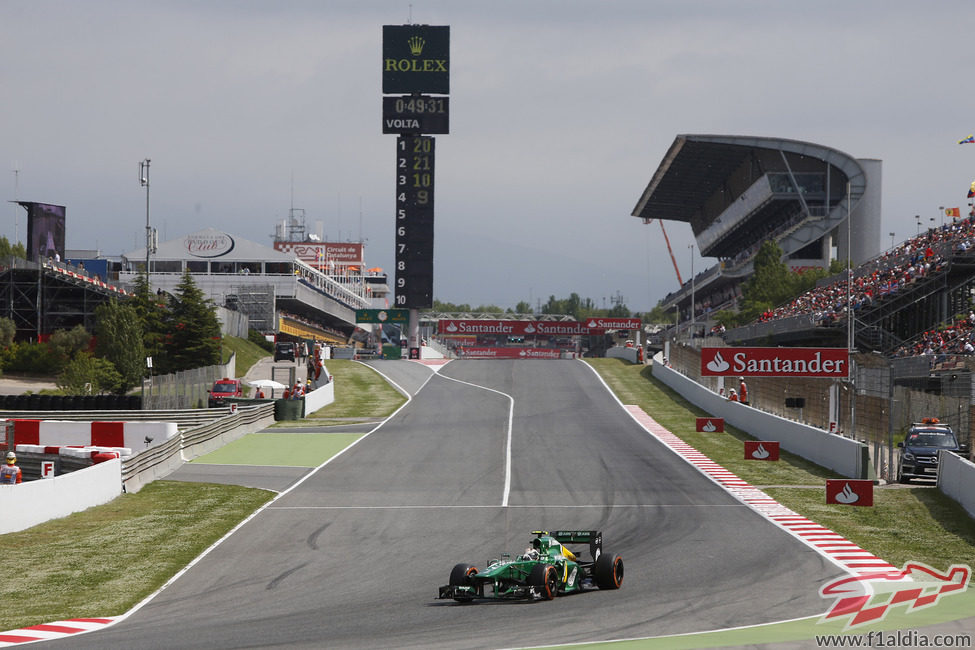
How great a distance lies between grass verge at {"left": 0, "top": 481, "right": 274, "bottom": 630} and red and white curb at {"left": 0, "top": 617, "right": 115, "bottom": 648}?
0.32m

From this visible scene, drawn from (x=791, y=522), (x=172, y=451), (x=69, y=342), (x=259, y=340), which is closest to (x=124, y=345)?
(x=69, y=342)

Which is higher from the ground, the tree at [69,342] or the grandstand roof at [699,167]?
the grandstand roof at [699,167]

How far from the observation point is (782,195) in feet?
362

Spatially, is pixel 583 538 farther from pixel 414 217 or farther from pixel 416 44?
pixel 416 44

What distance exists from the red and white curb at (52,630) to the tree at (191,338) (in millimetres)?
61469

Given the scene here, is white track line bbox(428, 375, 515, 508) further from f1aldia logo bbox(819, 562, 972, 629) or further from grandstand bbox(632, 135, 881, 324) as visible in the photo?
grandstand bbox(632, 135, 881, 324)

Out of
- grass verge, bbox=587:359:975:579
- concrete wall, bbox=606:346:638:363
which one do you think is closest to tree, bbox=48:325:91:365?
concrete wall, bbox=606:346:638:363

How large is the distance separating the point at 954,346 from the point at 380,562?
36085mm

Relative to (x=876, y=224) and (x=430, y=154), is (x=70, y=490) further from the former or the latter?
(x=876, y=224)

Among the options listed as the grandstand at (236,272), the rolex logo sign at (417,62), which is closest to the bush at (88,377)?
the rolex logo sign at (417,62)

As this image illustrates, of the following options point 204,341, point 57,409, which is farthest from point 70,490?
point 204,341

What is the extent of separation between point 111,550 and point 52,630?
6.39 m

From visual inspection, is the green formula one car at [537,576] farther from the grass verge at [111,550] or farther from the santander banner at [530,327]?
the santander banner at [530,327]

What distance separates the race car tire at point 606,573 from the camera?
639 inches
